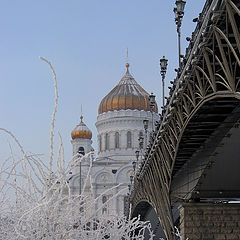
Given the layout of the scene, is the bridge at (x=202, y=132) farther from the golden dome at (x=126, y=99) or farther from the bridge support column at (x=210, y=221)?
the golden dome at (x=126, y=99)

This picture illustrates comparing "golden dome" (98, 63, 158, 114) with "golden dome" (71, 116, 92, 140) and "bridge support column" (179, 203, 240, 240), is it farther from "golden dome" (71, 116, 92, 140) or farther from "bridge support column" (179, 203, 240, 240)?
"bridge support column" (179, 203, 240, 240)

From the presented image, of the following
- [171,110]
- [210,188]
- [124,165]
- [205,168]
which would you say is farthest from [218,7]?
[124,165]

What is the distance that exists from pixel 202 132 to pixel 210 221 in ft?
19.2

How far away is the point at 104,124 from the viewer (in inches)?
3745

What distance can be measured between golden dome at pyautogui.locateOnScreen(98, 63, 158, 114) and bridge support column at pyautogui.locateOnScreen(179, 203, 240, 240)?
6927 centimetres

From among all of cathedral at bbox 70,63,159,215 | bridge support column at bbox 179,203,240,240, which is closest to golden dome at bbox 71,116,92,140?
cathedral at bbox 70,63,159,215

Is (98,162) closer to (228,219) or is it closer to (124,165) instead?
(124,165)

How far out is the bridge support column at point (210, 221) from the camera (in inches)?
924

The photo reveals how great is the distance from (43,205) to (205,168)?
15.5 m

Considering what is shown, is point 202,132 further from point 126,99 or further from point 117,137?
point 126,99

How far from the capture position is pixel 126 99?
95.8 metres

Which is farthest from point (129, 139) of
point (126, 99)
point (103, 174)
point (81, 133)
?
point (81, 133)

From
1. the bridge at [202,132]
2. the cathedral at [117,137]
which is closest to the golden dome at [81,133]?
the cathedral at [117,137]

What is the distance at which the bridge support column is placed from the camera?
77.0 feet
